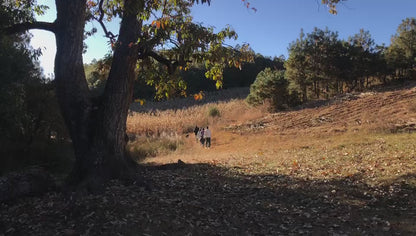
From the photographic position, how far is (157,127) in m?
23.3

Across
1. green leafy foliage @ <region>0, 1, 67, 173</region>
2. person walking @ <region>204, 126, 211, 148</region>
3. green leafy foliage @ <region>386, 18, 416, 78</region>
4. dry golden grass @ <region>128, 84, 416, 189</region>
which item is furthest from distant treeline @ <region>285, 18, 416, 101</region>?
green leafy foliage @ <region>0, 1, 67, 173</region>

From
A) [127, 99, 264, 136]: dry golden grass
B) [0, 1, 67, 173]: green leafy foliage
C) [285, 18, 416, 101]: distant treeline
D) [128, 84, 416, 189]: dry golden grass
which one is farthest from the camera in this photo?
[285, 18, 416, 101]: distant treeline

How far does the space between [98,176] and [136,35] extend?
107 inches

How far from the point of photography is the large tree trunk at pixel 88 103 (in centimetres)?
590

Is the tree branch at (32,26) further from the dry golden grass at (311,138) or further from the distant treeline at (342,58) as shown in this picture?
the distant treeline at (342,58)

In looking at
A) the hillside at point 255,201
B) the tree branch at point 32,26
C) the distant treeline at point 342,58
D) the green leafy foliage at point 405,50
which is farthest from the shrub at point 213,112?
the tree branch at point 32,26

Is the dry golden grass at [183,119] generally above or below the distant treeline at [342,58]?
below

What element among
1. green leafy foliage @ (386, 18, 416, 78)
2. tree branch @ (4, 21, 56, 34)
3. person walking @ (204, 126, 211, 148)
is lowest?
person walking @ (204, 126, 211, 148)

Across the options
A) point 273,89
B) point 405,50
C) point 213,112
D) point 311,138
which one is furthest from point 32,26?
point 405,50

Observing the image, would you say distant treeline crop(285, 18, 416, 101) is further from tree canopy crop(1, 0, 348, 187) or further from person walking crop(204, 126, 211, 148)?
tree canopy crop(1, 0, 348, 187)

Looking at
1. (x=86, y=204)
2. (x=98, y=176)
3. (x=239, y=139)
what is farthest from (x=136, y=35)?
(x=239, y=139)

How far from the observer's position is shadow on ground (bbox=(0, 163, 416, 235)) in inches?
186

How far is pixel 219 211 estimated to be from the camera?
18.0 ft

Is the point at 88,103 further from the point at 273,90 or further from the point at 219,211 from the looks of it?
the point at 273,90
